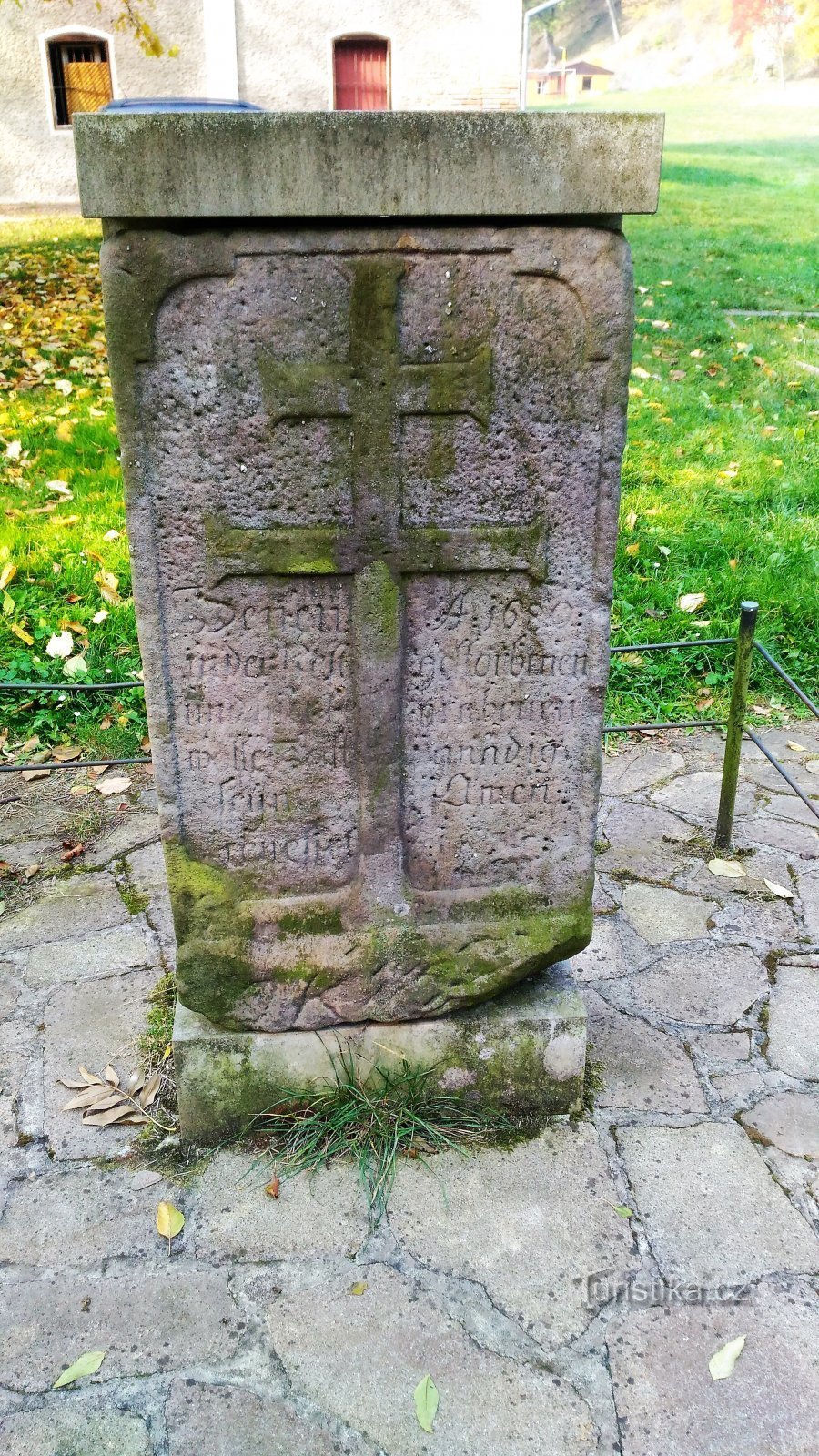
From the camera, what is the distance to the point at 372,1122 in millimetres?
2172

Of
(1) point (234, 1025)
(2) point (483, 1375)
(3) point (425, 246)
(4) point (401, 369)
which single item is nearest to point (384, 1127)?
(1) point (234, 1025)

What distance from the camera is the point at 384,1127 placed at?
217 cm

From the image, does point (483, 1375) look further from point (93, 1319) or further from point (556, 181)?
point (556, 181)

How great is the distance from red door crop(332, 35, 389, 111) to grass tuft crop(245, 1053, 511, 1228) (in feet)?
45.9

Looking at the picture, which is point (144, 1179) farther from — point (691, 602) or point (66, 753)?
point (691, 602)

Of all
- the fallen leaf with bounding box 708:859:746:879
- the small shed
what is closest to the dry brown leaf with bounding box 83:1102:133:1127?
the fallen leaf with bounding box 708:859:746:879

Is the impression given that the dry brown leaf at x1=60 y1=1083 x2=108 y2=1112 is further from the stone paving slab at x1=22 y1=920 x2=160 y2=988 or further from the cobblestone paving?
the stone paving slab at x1=22 y1=920 x2=160 y2=988

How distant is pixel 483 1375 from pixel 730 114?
66.9 feet

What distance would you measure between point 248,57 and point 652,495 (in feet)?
35.4

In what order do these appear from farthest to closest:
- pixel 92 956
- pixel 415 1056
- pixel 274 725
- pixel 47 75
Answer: pixel 47 75 < pixel 92 956 < pixel 415 1056 < pixel 274 725

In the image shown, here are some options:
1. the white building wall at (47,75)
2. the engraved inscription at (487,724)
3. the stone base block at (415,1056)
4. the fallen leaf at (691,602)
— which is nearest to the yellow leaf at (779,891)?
the stone base block at (415,1056)

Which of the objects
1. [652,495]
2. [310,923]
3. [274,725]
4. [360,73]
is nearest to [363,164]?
[274,725]

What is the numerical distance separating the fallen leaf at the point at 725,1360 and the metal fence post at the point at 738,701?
5.31 feet

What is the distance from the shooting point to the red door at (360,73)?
44.1ft
